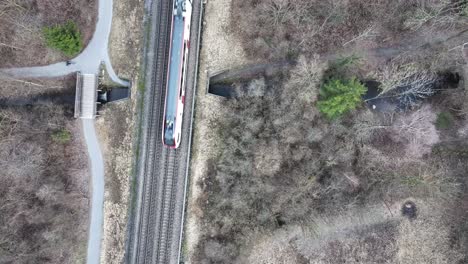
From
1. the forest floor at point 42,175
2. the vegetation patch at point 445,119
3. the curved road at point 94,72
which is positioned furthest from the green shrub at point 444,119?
the forest floor at point 42,175

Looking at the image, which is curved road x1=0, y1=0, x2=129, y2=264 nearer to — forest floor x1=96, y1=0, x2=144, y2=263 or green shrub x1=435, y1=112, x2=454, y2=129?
forest floor x1=96, y1=0, x2=144, y2=263

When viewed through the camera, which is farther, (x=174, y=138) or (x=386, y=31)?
(x=386, y=31)

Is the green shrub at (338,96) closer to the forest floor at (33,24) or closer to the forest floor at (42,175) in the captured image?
the forest floor at (33,24)

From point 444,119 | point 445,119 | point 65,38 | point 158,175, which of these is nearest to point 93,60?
point 65,38

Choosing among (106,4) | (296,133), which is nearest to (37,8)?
(106,4)

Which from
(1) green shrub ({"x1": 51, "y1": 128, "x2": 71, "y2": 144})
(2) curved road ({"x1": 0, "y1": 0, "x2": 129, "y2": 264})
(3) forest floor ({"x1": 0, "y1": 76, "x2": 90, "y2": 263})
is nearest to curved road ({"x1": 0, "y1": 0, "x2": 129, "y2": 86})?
(2) curved road ({"x1": 0, "y1": 0, "x2": 129, "y2": 264})

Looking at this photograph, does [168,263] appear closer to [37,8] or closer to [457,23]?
[37,8]

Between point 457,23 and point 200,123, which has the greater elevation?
point 457,23
